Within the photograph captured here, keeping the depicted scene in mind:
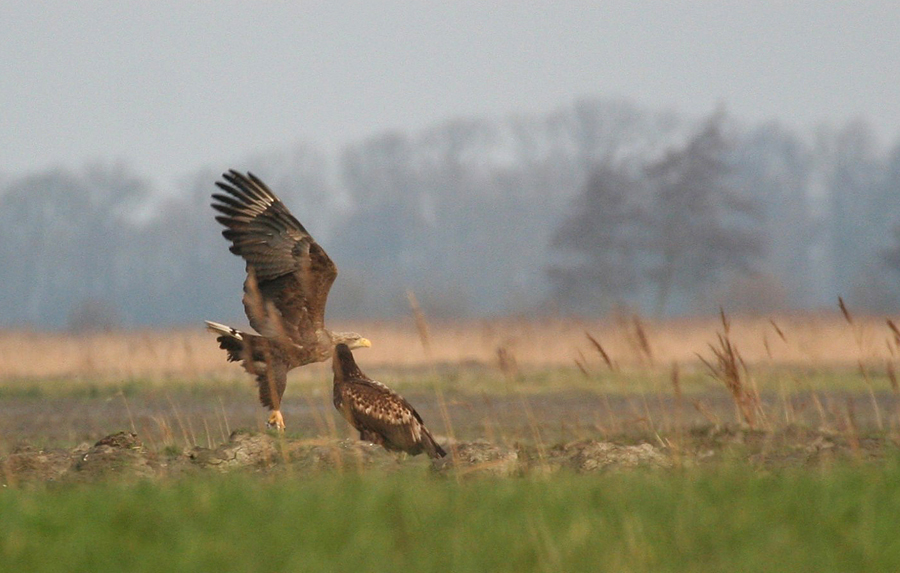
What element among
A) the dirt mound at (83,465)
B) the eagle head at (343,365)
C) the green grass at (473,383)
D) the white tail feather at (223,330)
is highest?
the white tail feather at (223,330)

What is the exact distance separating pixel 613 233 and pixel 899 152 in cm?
4331

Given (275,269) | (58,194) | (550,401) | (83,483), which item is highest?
(58,194)

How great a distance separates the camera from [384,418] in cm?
1081

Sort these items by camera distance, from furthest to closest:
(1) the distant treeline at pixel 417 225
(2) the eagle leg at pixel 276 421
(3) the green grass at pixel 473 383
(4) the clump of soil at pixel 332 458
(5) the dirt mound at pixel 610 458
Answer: (1) the distant treeline at pixel 417 225, (3) the green grass at pixel 473 383, (2) the eagle leg at pixel 276 421, (5) the dirt mound at pixel 610 458, (4) the clump of soil at pixel 332 458

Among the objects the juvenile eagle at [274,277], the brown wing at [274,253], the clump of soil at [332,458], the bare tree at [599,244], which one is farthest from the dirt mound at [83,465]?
the bare tree at [599,244]

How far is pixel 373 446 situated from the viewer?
1012 cm

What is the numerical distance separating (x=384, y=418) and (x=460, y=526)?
16.3 feet

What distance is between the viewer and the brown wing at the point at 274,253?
40.2ft

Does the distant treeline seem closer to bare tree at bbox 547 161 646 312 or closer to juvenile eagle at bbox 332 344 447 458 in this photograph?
bare tree at bbox 547 161 646 312

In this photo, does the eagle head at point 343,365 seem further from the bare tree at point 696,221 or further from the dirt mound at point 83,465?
the bare tree at point 696,221

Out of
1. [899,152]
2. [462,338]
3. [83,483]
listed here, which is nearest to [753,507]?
[83,483]

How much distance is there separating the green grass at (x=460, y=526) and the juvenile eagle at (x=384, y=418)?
377cm

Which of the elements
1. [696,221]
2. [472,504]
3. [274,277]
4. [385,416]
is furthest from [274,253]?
[696,221]

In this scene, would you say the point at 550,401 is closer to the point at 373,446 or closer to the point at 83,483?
the point at 373,446
